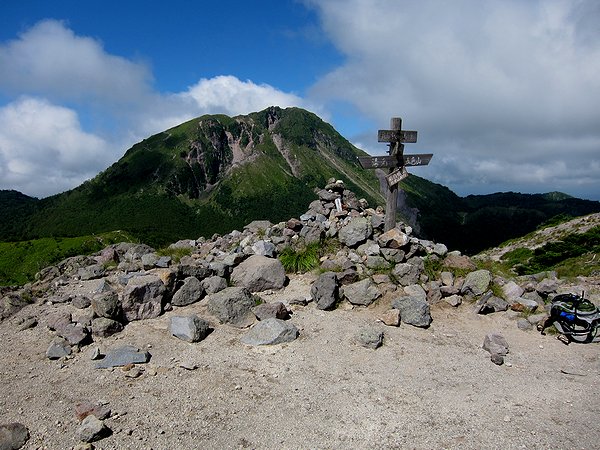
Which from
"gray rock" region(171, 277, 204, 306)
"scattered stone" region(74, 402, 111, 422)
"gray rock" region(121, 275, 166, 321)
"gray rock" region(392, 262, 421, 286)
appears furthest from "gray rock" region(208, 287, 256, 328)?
"gray rock" region(392, 262, 421, 286)

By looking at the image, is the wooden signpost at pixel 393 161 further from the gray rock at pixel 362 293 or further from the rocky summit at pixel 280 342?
the gray rock at pixel 362 293

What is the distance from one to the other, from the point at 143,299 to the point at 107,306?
41.4 inches

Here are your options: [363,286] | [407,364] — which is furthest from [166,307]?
[407,364]

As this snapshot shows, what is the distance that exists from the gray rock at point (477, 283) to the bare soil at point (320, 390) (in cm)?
146

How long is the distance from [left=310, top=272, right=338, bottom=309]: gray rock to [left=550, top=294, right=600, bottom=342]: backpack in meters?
6.49

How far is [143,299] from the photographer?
38.9 ft

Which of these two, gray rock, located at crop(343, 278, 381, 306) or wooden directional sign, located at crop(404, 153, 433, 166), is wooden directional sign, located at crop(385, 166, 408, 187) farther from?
gray rock, located at crop(343, 278, 381, 306)

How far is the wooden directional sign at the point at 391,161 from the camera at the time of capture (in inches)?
584

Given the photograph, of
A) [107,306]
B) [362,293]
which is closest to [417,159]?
[362,293]

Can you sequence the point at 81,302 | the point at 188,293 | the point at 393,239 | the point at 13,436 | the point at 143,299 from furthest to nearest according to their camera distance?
the point at 393,239 → the point at 188,293 → the point at 81,302 → the point at 143,299 → the point at 13,436

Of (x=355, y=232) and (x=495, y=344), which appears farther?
(x=355, y=232)

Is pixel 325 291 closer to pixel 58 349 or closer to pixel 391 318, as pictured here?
pixel 391 318

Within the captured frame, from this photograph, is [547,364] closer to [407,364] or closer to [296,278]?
[407,364]

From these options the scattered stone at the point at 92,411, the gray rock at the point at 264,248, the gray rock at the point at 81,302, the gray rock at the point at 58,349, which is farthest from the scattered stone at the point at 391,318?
the gray rock at the point at 81,302
